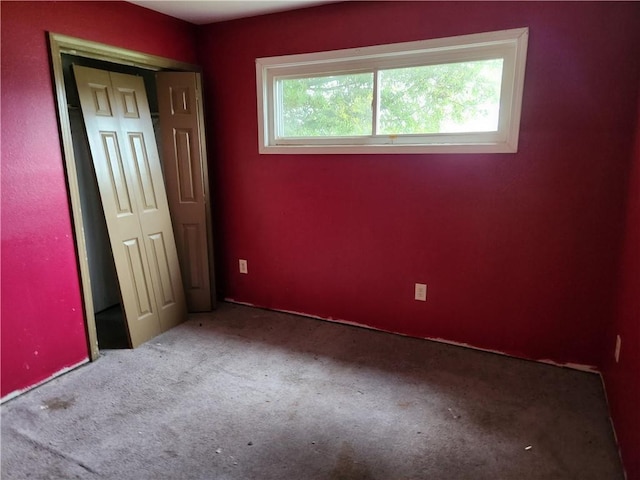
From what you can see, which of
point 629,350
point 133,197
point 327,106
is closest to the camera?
point 629,350

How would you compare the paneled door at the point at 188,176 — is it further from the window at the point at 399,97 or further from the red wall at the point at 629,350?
the red wall at the point at 629,350

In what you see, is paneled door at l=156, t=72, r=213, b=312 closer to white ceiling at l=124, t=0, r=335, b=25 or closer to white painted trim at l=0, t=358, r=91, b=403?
white ceiling at l=124, t=0, r=335, b=25

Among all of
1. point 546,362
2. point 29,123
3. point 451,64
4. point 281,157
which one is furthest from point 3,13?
point 546,362

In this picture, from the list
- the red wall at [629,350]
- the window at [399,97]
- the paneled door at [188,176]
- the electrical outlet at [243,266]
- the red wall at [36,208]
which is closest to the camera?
the red wall at [629,350]

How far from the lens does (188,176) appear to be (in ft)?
10.3

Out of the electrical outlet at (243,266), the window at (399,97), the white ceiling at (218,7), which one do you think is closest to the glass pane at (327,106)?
the window at (399,97)

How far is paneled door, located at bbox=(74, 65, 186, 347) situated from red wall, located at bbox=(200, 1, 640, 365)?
54 centimetres

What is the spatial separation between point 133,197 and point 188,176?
19.2 inches

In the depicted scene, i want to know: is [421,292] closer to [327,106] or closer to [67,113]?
[327,106]

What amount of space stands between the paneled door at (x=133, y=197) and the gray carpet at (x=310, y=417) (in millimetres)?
303

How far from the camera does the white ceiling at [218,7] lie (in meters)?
2.62

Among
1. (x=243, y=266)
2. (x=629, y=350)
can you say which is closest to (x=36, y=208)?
(x=243, y=266)

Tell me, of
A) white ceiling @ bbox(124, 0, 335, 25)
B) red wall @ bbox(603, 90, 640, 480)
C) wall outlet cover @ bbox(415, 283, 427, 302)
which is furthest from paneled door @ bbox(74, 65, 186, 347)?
red wall @ bbox(603, 90, 640, 480)

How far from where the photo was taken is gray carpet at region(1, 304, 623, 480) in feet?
5.59
